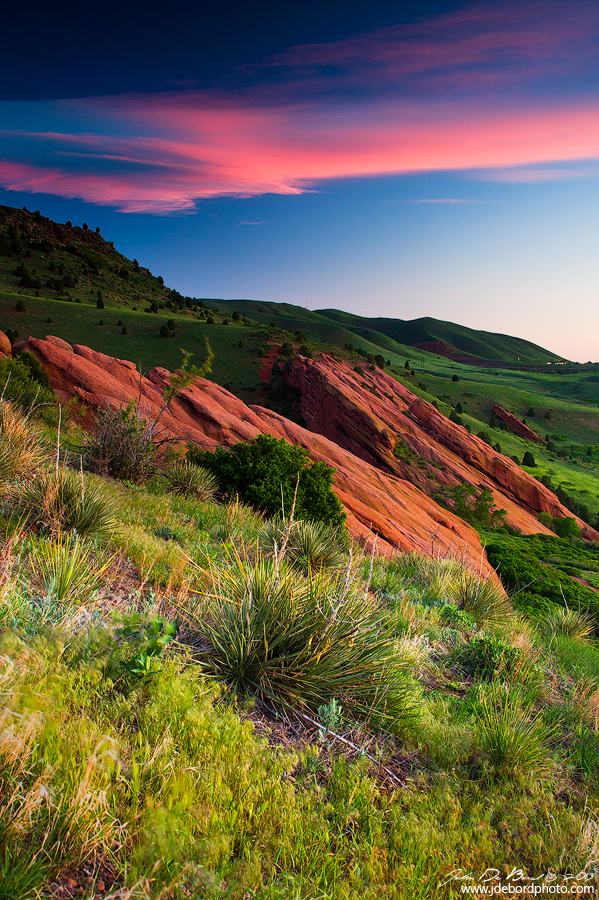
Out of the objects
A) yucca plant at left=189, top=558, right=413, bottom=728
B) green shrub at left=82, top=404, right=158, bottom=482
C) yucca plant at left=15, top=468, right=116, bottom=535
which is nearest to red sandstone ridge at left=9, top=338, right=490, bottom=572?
green shrub at left=82, top=404, right=158, bottom=482

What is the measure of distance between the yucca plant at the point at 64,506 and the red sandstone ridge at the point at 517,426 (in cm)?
7796

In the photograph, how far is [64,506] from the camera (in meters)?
4.91

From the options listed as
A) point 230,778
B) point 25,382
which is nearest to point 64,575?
point 230,778

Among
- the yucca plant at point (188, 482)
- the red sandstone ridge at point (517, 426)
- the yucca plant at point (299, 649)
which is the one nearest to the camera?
the yucca plant at point (299, 649)

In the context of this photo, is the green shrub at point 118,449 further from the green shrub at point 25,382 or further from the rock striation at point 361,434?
the green shrub at point 25,382

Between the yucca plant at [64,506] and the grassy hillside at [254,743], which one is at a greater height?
the yucca plant at [64,506]

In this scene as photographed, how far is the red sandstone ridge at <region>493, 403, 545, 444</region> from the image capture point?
7325cm

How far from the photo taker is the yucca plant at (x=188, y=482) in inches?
409

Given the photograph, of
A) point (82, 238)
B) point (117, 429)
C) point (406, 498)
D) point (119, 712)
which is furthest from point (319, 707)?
point (82, 238)

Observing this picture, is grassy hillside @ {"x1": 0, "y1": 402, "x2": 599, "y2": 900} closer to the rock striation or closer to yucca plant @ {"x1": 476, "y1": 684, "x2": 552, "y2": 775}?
yucca plant @ {"x1": 476, "y1": 684, "x2": 552, "y2": 775}

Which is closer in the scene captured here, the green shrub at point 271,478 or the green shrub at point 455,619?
the green shrub at point 455,619

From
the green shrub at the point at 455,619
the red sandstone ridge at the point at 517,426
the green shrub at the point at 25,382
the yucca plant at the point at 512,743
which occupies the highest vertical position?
the red sandstone ridge at the point at 517,426

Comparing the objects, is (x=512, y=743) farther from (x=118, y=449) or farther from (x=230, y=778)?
(x=118, y=449)

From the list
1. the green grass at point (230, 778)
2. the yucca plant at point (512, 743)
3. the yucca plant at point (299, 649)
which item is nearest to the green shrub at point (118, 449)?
the green grass at point (230, 778)
